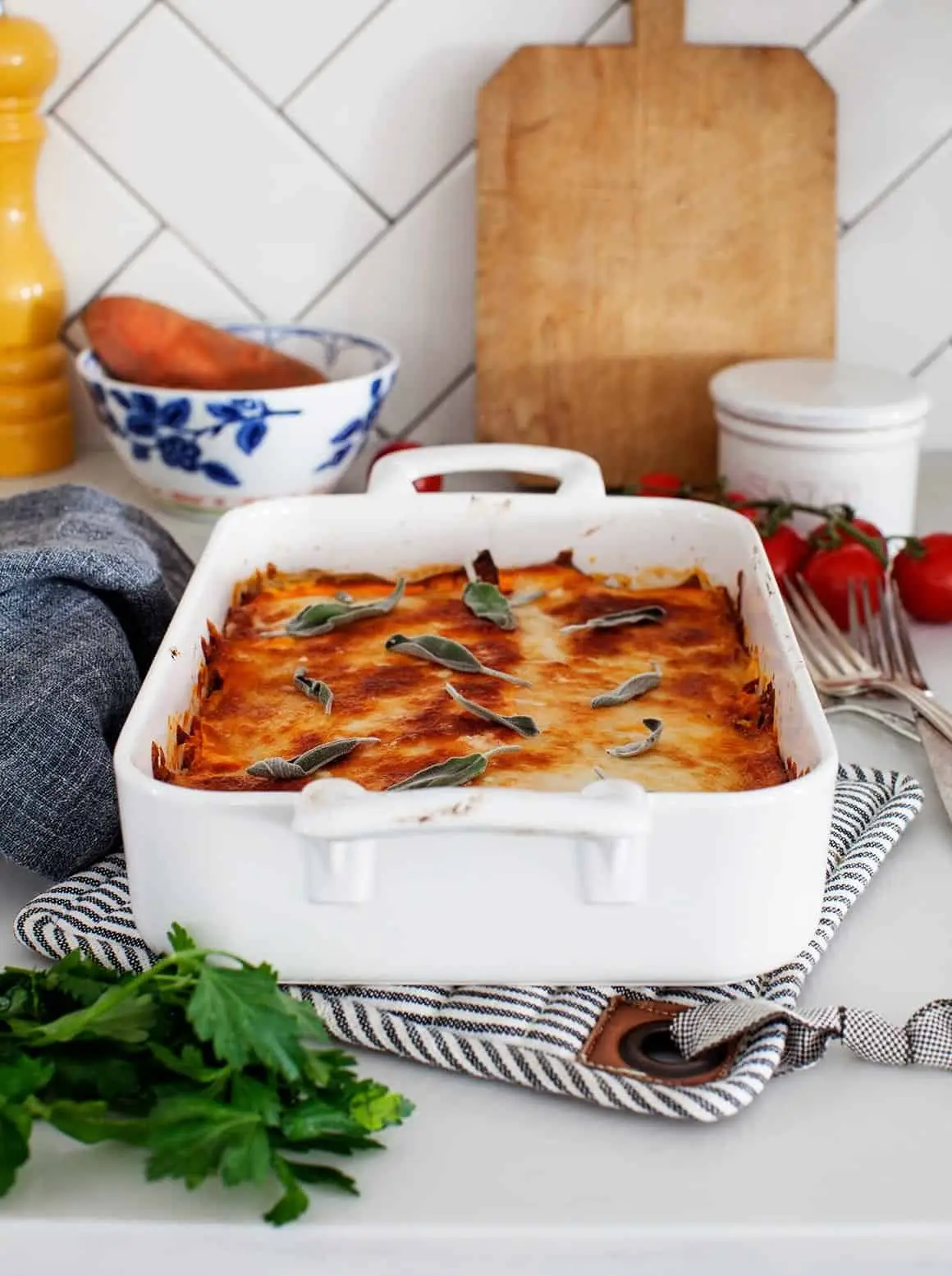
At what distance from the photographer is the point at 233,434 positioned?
1.12 m

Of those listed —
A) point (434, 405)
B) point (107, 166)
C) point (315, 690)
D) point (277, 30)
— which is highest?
point (277, 30)

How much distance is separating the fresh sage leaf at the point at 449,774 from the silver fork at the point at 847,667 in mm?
320

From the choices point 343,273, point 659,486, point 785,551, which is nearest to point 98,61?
point 343,273

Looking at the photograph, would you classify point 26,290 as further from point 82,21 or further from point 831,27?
point 831,27

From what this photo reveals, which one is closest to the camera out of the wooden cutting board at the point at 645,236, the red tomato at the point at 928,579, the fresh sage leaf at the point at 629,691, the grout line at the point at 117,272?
the fresh sage leaf at the point at 629,691

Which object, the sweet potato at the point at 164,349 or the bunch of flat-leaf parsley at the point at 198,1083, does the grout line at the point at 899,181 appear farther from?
the bunch of flat-leaf parsley at the point at 198,1083

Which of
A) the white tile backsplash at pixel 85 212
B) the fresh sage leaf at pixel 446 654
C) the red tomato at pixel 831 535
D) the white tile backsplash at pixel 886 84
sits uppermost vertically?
the white tile backsplash at pixel 886 84

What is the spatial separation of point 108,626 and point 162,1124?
13.7 inches

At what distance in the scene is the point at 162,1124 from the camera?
0.49 m

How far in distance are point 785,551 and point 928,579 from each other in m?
0.10

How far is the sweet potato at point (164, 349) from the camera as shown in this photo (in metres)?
1.18

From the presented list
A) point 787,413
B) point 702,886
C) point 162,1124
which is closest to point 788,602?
point 787,413

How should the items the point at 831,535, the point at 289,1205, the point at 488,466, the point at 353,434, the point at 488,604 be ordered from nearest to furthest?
1. the point at 289,1205
2. the point at 488,604
3. the point at 488,466
4. the point at 831,535
5. the point at 353,434

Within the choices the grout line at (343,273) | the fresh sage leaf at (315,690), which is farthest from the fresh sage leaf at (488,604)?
the grout line at (343,273)
